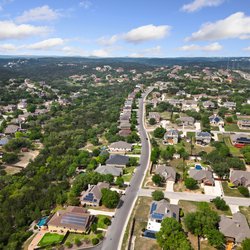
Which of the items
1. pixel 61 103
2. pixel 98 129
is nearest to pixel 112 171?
pixel 98 129

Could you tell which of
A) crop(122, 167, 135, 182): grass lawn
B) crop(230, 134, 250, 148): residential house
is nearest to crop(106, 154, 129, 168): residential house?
A: crop(122, 167, 135, 182): grass lawn

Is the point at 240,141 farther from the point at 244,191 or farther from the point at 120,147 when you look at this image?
the point at 120,147

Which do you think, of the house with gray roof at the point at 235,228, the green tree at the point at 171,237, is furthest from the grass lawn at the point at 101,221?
the house with gray roof at the point at 235,228

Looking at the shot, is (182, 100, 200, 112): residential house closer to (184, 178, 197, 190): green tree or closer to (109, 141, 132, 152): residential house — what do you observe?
(109, 141, 132, 152): residential house

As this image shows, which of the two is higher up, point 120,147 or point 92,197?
point 120,147

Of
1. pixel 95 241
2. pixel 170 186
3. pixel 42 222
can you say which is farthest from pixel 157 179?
pixel 42 222
